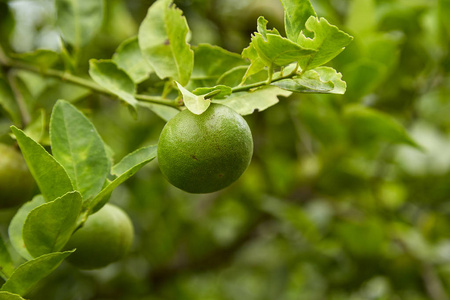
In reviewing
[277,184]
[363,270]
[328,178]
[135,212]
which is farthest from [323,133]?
[135,212]

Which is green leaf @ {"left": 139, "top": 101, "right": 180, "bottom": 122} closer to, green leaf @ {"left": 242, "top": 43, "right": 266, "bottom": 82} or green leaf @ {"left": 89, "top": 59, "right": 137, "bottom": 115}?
green leaf @ {"left": 89, "top": 59, "right": 137, "bottom": 115}

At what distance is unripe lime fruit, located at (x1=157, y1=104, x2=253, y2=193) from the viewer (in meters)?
0.69

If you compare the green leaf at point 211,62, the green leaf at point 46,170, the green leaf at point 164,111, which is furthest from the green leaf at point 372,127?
the green leaf at point 46,170

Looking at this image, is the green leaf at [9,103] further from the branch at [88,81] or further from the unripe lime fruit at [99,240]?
the unripe lime fruit at [99,240]

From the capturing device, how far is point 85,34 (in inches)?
47.6

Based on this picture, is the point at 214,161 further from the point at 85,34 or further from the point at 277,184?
the point at 277,184

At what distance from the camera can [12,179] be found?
0.94m

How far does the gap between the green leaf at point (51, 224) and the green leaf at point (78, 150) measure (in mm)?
76

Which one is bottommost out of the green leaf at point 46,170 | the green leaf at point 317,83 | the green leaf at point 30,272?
the green leaf at point 30,272

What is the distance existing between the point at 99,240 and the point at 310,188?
142 cm

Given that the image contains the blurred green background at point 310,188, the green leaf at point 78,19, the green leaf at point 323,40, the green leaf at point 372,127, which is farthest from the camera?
the blurred green background at point 310,188

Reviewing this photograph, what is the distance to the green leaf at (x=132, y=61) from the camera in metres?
0.99

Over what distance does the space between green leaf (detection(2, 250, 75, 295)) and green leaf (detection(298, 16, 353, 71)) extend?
45 centimetres

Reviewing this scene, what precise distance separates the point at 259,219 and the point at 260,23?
1.73 meters
